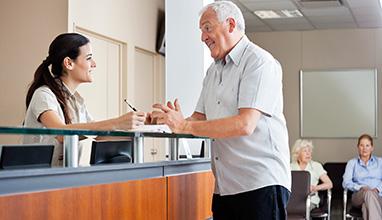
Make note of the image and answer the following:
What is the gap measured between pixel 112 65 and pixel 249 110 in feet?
17.7

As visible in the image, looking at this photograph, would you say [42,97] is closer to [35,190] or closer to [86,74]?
[86,74]

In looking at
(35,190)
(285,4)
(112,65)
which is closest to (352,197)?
(285,4)

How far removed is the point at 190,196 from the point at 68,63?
2.86ft

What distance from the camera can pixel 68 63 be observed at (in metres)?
3.21

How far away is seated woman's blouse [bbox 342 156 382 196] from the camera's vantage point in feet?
27.2

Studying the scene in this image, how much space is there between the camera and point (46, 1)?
21.6ft

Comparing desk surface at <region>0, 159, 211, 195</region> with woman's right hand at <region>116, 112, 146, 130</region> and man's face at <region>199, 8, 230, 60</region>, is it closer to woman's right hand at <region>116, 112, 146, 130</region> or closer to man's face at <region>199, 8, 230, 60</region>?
woman's right hand at <region>116, 112, 146, 130</region>

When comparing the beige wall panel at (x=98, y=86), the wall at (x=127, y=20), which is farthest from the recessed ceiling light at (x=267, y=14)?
the beige wall panel at (x=98, y=86)

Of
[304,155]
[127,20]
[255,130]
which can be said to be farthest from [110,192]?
[304,155]

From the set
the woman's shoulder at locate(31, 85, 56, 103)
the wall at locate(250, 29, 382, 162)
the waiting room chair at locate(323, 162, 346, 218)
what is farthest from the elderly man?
the wall at locate(250, 29, 382, 162)

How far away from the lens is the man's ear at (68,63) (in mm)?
3211

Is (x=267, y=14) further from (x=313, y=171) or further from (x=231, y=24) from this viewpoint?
(x=231, y=24)

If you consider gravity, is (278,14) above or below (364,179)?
above

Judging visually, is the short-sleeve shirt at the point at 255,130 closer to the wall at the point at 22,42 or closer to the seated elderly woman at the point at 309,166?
the wall at the point at 22,42
